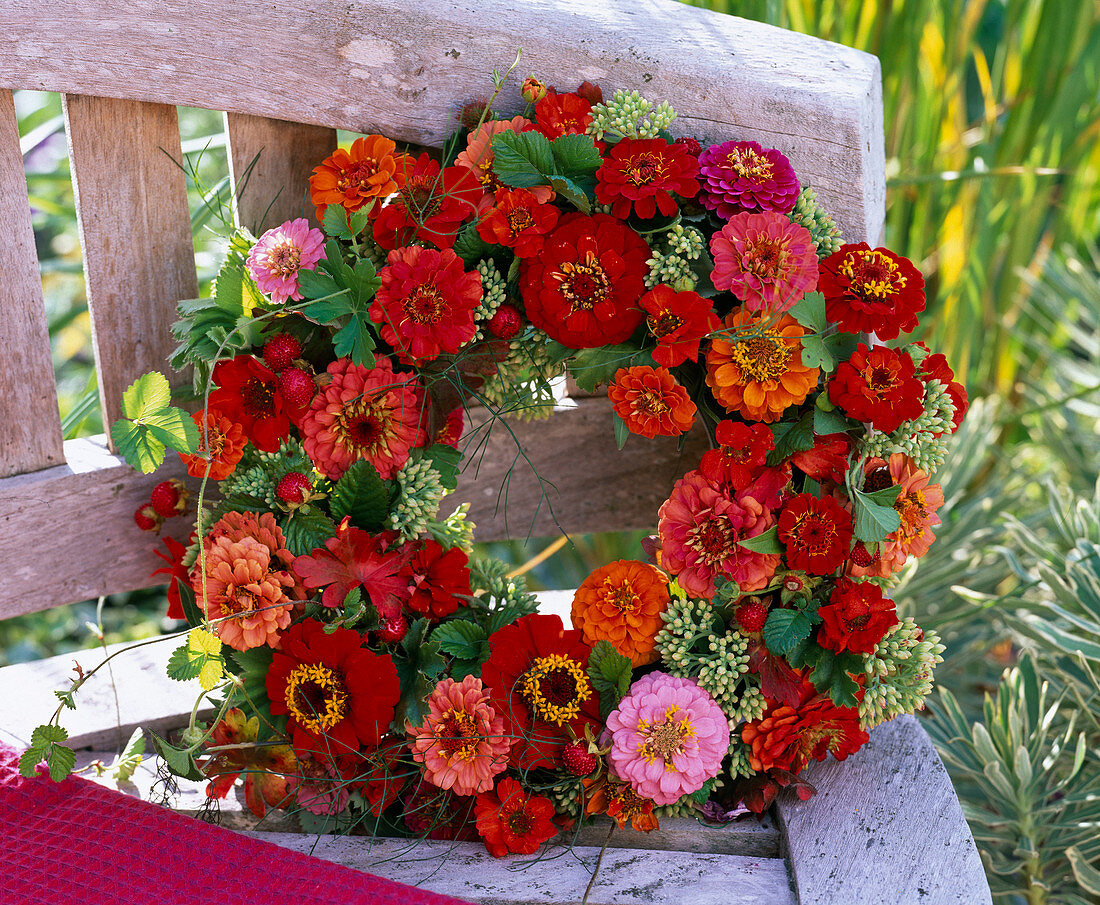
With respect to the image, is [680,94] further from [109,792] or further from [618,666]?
[109,792]

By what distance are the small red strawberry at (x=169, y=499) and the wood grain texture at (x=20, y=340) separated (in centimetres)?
14

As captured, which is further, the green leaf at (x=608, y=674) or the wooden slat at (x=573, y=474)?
the wooden slat at (x=573, y=474)

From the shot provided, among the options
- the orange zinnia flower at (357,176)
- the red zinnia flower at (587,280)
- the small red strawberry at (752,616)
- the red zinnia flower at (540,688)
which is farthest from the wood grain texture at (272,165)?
the small red strawberry at (752,616)

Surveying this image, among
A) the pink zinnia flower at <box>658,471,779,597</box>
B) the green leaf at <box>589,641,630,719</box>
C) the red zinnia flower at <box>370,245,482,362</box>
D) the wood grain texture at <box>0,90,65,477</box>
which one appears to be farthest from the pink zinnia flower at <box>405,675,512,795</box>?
the wood grain texture at <box>0,90,65,477</box>

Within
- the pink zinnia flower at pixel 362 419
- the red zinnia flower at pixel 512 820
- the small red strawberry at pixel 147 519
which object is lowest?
the red zinnia flower at pixel 512 820

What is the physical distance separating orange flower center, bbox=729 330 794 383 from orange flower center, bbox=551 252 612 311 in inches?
5.6

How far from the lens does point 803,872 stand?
0.87 meters

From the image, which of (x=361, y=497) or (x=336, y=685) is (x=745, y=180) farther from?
(x=336, y=685)

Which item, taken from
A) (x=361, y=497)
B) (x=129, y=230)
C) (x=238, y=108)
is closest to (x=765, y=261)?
(x=361, y=497)

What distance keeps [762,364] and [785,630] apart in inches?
10.1

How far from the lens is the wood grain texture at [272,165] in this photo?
3.27ft

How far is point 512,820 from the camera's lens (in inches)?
35.3

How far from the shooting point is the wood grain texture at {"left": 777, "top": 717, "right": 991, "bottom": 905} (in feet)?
2.75

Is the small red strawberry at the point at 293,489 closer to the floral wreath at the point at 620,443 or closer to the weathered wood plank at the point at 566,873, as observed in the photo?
the floral wreath at the point at 620,443
